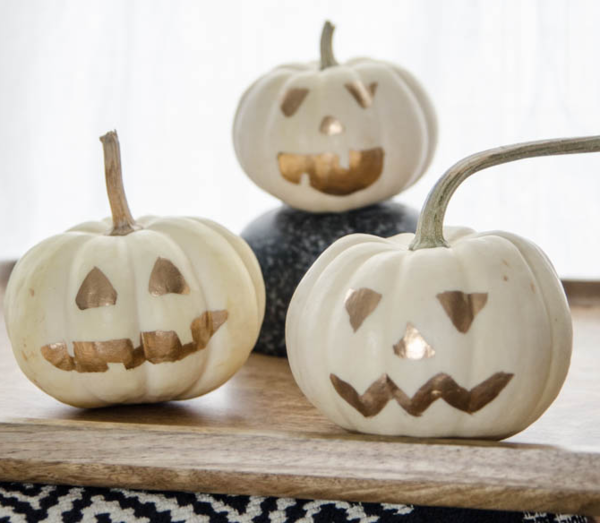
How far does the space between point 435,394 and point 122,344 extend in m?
0.23

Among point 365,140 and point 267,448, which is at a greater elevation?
point 365,140

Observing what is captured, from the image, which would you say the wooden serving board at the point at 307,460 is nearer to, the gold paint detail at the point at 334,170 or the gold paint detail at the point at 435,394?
the gold paint detail at the point at 435,394

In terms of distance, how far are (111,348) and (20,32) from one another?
112cm

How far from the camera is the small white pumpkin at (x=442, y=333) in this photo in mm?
523

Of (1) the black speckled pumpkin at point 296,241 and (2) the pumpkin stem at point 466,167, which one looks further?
(1) the black speckled pumpkin at point 296,241

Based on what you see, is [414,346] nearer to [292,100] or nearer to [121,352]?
[121,352]

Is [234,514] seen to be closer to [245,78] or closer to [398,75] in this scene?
[398,75]

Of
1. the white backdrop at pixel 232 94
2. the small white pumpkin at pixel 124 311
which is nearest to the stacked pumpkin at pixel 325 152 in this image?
the small white pumpkin at pixel 124 311

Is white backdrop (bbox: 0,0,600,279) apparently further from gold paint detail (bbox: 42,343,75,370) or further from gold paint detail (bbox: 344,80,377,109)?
gold paint detail (bbox: 42,343,75,370)

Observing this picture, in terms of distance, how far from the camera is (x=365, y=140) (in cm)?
77

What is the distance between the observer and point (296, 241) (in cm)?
83

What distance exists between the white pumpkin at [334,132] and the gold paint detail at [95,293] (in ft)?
0.78

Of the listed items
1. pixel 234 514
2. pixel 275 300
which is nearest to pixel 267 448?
pixel 234 514

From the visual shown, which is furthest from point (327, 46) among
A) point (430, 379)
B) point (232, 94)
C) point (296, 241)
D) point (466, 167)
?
point (232, 94)
